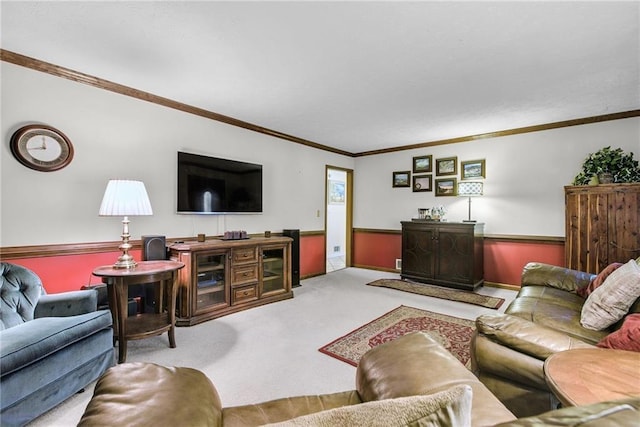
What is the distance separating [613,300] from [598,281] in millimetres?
675

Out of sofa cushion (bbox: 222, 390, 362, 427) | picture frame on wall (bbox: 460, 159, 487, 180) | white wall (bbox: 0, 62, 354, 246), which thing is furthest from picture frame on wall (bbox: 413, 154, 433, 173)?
sofa cushion (bbox: 222, 390, 362, 427)

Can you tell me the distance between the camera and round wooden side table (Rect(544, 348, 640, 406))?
0.90m

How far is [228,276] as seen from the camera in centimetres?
330

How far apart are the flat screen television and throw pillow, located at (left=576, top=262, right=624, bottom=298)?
359 centimetres

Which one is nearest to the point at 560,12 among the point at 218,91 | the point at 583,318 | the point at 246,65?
the point at 583,318

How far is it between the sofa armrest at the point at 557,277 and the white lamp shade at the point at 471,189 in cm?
160

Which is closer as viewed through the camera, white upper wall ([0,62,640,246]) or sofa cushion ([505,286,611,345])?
sofa cushion ([505,286,611,345])

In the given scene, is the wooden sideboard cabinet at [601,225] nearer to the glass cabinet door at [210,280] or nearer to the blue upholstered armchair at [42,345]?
the glass cabinet door at [210,280]

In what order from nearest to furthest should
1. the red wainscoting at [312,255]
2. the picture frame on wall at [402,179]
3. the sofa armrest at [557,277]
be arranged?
the sofa armrest at [557,277], the red wainscoting at [312,255], the picture frame on wall at [402,179]

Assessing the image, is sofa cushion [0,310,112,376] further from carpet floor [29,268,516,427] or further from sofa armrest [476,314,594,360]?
sofa armrest [476,314,594,360]

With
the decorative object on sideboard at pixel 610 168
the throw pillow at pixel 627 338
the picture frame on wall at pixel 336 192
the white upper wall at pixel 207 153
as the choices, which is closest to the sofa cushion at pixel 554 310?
the throw pillow at pixel 627 338

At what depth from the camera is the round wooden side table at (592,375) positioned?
0.90 m

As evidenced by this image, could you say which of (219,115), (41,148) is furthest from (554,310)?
(41,148)

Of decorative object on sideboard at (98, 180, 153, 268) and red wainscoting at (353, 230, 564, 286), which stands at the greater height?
decorative object on sideboard at (98, 180, 153, 268)
